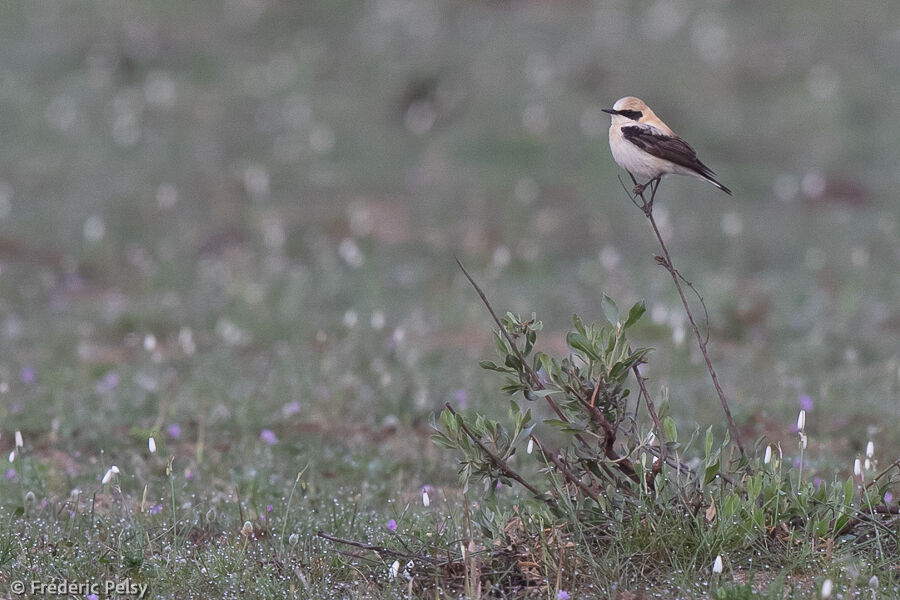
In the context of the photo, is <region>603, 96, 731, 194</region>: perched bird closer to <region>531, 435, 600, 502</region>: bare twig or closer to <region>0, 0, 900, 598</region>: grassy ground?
<region>531, 435, 600, 502</region>: bare twig

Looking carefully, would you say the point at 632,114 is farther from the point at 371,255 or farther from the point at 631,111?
the point at 371,255

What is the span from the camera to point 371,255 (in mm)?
11805

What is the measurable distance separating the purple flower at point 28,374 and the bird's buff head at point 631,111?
4792 millimetres

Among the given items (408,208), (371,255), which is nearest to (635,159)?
(371,255)

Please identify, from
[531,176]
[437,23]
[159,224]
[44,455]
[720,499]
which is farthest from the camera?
[437,23]

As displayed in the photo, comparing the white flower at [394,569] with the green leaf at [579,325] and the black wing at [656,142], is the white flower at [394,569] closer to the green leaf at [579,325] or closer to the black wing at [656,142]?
the green leaf at [579,325]

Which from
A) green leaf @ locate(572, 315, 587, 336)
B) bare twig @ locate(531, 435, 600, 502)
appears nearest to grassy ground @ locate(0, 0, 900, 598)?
bare twig @ locate(531, 435, 600, 502)

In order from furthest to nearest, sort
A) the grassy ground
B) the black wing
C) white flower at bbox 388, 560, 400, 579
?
the grassy ground, the black wing, white flower at bbox 388, 560, 400, 579

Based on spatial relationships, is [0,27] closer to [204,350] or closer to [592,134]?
[592,134]

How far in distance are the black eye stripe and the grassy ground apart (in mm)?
1619

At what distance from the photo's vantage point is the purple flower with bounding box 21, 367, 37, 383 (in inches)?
296

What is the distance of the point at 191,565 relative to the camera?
4.09m

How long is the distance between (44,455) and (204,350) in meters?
2.66

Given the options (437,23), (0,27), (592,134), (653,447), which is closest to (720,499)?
(653,447)
